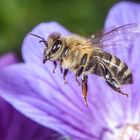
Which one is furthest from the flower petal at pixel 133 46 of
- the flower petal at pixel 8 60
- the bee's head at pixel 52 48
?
the flower petal at pixel 8 60

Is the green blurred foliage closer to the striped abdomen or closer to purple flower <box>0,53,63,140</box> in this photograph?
purple flower <box>0,53,63,140</box>

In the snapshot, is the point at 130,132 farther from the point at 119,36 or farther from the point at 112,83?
the point at 119,36

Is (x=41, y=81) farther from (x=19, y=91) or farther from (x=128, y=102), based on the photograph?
(x=128, y=102)

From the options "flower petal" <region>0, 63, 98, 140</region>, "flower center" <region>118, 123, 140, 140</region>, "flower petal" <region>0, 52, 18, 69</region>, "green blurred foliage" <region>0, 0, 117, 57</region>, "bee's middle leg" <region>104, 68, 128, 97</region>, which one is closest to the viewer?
"flower petal" <region>0, 63, 98, 140</region>

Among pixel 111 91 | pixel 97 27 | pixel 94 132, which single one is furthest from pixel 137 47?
pixel 97 27

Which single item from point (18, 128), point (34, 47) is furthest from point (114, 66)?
point (18, 128)

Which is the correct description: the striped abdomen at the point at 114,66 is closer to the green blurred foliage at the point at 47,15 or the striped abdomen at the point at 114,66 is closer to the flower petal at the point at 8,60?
the flower petal at the point at 8,60

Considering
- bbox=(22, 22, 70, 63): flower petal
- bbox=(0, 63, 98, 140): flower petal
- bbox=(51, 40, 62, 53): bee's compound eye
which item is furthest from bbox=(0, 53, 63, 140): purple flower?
bbox=(51, 40, 62, 53): bee's compound eye

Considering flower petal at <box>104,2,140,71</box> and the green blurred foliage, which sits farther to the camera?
the green blurred foliage
